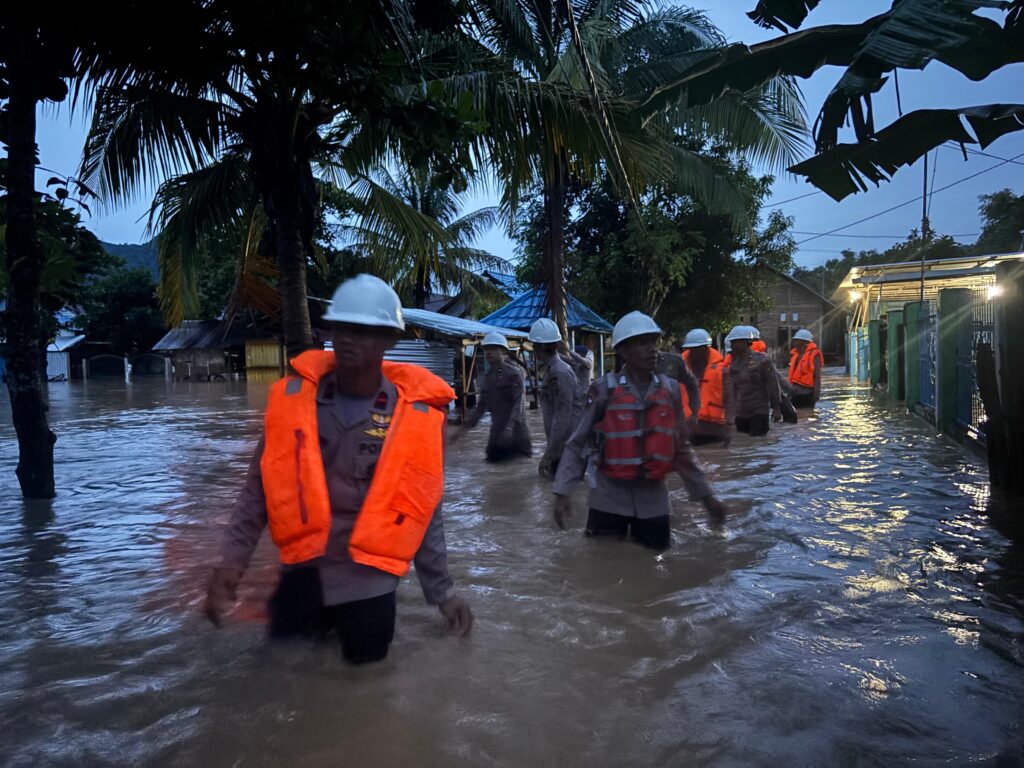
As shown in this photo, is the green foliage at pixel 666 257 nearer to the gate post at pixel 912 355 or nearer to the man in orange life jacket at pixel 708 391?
the gate post at pixel 912 355

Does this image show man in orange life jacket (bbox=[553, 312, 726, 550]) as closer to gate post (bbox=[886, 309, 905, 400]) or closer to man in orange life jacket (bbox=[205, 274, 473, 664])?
man in orange life jacket (bbox=[205, 274, 473, 664])

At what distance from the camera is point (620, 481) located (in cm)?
483

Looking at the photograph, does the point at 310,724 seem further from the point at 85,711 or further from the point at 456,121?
the point at 456,121

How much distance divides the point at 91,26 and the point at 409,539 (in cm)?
320

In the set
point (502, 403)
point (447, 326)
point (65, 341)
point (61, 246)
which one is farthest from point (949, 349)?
point (65, 341)

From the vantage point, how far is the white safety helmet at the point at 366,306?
283 centimetres

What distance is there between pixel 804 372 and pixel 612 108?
783cm

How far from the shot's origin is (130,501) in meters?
7.94

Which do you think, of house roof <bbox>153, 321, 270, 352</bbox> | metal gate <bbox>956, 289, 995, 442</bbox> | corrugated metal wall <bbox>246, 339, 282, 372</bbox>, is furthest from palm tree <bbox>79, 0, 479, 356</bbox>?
house roof <bbox>153, 321, 270, 352</bbox>

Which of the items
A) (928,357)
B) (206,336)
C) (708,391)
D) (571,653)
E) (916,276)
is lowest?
(571,653)

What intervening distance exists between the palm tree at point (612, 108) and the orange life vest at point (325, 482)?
1.81 metres

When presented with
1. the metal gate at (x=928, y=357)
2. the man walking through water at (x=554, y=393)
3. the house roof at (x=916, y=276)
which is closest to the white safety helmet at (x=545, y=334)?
the man walking through water at (x=554, y=393)

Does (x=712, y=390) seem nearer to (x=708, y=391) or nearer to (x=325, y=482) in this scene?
(x=708, y=391)

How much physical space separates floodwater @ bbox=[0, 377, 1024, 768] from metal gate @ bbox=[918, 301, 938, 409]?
20.0 ft
